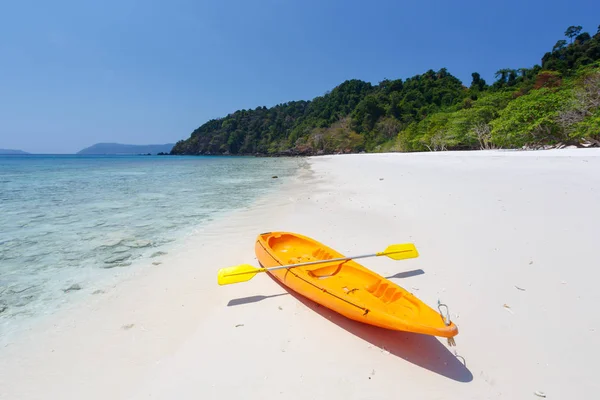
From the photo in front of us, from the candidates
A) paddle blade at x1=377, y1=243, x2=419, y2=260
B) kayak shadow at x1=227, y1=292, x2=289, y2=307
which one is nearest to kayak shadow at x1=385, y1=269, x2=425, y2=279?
paddle blade at x1=377, y1=243, x2=419, y2=260

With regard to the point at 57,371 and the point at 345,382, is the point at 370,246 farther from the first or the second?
the point at 57,371

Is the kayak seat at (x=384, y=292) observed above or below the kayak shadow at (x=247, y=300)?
above

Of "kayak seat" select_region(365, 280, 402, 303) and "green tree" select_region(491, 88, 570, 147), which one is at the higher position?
"green tree" select_region(491, 88, 570, 147)

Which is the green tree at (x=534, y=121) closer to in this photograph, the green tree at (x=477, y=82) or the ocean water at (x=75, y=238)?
the ocean water at (x=75, y=238)

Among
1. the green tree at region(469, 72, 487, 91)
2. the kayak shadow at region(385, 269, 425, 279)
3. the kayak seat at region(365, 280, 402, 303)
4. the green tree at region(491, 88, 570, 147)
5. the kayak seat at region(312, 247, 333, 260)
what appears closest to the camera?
the kayak seat at region(365, 280, 402, 303)

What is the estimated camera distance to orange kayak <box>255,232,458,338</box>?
91.6 inches

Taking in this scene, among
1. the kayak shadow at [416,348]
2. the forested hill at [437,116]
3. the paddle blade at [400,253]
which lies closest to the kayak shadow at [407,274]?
the paddle blade at [400,253]

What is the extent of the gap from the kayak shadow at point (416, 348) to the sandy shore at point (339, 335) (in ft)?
0.04

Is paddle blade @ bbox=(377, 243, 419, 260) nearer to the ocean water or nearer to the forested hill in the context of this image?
the ocean water

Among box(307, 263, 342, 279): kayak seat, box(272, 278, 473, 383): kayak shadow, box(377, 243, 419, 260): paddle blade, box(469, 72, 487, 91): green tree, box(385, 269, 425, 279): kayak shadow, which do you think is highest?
box(469, 72, 487, 91): green tree

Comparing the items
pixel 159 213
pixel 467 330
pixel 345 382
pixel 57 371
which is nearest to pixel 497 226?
pixel 467 330

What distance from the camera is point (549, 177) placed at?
30.9 feet

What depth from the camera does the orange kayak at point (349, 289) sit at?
2.33m

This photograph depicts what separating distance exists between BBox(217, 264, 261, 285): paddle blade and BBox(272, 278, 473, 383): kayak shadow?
48.6 inches
